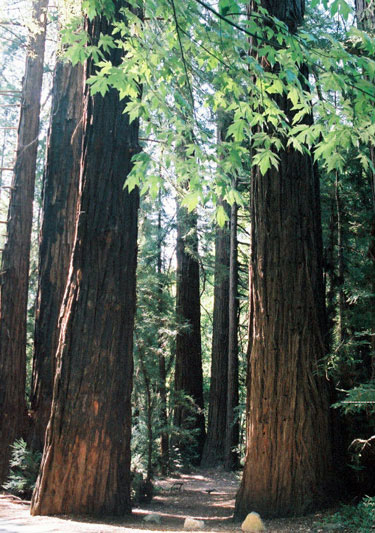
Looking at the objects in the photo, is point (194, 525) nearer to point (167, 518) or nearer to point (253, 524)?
point (253, 524)

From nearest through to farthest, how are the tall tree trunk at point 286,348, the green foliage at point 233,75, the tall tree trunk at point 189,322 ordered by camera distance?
the green foliage at point 233,75
the tall tree trunk at point 286,348
the tall tree trunk at point 189,322

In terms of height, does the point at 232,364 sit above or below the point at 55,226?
below

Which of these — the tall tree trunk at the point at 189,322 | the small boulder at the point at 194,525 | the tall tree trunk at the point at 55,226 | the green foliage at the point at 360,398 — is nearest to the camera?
the green foliage at the point at 360,398

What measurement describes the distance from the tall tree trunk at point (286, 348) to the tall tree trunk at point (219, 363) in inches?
287

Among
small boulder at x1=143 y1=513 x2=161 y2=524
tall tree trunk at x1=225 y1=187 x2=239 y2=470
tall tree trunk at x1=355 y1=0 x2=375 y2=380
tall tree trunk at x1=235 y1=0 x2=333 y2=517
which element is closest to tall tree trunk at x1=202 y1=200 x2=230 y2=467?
tall tree trunk at x1=225 y1=187 x2=239 y2=470

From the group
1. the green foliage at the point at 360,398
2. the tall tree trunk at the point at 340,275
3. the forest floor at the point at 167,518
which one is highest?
the tall tree trunk at the point at 340,275

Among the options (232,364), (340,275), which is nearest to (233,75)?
(340,275)

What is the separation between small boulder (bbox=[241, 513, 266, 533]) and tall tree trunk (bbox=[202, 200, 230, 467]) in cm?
883

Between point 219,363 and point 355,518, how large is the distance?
9495 millimetres

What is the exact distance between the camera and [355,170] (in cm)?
707

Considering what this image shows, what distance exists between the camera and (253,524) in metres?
5.12

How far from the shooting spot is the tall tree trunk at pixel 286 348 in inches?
224

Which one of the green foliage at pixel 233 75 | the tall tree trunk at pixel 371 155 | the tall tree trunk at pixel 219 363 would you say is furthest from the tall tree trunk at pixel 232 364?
the green foliage at pixel 233 75

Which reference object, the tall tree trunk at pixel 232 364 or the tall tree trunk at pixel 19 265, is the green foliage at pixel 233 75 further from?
the tall tree trunk at pixel 232 364
